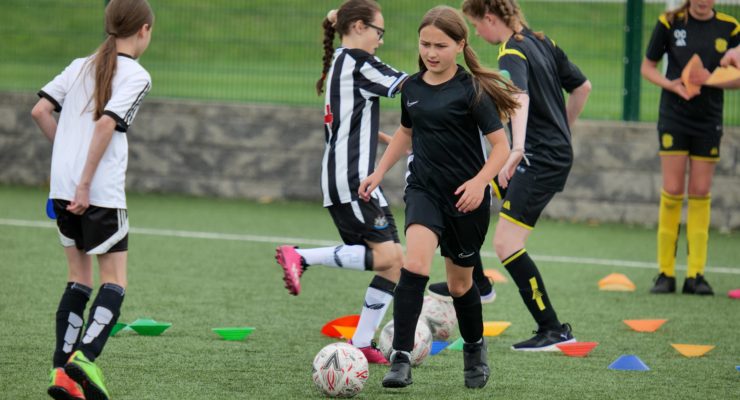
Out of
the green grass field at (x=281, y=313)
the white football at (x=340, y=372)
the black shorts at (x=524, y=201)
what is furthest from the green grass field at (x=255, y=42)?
the white football at (x=340, y=372)

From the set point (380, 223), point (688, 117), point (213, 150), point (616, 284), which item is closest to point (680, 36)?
point (688, 117)

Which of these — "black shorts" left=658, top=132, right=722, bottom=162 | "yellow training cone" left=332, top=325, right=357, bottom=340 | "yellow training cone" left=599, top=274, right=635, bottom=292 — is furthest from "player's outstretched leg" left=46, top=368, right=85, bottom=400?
"black shorts" left=658, top=132, right=722, bottom=162

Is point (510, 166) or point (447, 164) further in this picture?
point (510, 166)

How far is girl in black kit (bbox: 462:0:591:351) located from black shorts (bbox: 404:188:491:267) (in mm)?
912

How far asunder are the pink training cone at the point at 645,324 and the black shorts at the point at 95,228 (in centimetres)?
327

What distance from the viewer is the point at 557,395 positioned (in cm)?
517

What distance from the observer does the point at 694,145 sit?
8.16m

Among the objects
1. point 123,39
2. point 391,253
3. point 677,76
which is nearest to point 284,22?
point 677,76

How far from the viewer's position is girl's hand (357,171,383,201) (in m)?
5.36

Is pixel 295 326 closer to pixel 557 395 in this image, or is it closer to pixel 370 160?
pixel 370 160

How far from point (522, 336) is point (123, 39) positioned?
9.68ft

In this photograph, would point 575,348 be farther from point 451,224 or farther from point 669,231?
point 669,231

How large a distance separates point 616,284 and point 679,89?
1.43 metres

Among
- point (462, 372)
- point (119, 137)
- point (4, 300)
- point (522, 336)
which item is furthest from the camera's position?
point (4, 300)
